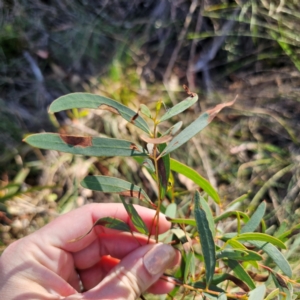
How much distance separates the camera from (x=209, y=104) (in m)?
1.70

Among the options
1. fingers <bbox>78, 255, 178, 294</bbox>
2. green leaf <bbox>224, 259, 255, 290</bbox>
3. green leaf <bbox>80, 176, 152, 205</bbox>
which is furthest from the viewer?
fingers <bbox>78, 255, 178, 294</bbox>

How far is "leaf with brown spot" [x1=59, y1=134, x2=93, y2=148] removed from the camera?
0.71m

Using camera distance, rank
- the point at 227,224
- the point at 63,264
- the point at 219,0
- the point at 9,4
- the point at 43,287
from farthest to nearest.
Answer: the point at 9,4 → the point at 219,0 → the point at 227,224 → the point at 63,264 → the point at 43,287

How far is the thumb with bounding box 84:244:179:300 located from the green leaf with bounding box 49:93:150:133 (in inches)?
13.9

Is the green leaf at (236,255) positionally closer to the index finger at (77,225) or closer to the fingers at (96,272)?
the index finger at (77,225)

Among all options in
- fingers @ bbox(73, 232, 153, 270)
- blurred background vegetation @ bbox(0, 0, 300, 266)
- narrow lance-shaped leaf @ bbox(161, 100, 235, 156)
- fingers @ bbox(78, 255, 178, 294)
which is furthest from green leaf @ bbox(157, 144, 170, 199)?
blurred background vegetation @ bbox(0, 0, 300, 266)

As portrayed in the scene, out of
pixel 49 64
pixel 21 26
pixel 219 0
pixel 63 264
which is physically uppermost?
pixel 219 0

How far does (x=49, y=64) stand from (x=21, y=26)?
0.80ft

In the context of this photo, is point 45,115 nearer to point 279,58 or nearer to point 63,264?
point 63,264

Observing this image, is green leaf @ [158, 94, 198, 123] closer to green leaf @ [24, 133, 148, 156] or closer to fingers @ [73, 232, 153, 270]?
green leaf @ [24, 133, 148, 156]

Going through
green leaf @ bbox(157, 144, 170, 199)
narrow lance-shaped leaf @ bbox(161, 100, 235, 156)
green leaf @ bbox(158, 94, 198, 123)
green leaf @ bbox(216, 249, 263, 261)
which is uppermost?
green leaf @ bbox(158, 94, 198, 123)

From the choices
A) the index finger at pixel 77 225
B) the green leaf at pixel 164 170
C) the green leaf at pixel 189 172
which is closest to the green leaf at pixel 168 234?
the index finger at pixel 77 225

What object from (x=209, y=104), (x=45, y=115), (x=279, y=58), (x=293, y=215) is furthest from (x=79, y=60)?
(x=293, y=215)

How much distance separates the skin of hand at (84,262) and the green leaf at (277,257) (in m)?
0.21
